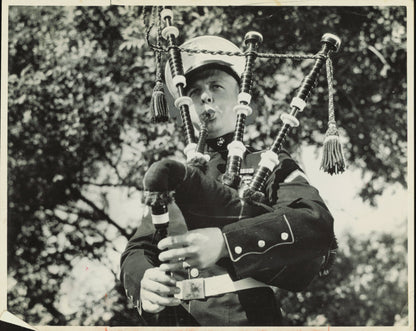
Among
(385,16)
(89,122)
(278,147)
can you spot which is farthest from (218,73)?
(385,16)

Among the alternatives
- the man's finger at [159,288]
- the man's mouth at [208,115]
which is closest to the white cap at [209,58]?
the man's mouth at [208,115]

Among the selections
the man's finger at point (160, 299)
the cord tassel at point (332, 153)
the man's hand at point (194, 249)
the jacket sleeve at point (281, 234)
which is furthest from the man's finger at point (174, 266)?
the cord tassel at point (332, 153)

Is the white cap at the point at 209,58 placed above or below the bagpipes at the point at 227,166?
above

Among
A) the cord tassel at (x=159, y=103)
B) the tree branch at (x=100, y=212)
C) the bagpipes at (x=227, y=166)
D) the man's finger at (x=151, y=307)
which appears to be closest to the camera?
the bagpipes at (x=227, y=166)

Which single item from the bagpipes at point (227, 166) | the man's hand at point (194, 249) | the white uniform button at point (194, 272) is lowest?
the white uniform button at point (194, 272)

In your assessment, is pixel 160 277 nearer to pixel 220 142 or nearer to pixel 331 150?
pixel 220 142

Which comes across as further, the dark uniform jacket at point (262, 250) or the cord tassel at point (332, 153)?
the cord tassel at point (332, 153)

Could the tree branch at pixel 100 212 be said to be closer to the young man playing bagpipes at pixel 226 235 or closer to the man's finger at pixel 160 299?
the young man playing bagpipes at pixel 226 235

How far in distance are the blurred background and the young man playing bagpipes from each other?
249mm

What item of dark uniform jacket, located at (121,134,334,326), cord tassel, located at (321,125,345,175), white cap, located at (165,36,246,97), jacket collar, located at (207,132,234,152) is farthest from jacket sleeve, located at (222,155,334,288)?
white cap, located at (165,36,246,97)

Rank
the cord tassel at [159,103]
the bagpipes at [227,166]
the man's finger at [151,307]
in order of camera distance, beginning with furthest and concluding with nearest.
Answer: the cord tassel at [159,103]
the man's finger at [151,307]
the bagpipes at [227,166]

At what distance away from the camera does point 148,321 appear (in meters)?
3.97

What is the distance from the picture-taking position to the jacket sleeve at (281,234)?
12.4ft

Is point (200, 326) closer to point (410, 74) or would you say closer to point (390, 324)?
point (390, 324)
